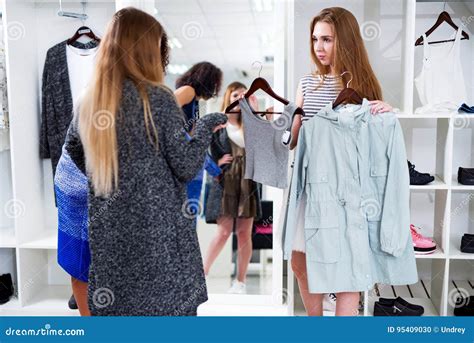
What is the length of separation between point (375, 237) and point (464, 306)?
19.6 inches

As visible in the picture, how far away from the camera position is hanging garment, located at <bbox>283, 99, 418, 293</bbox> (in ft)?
5.89

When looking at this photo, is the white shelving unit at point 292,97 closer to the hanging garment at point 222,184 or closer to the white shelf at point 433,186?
the white shelf at point 433,186

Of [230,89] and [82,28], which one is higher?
[82,28]

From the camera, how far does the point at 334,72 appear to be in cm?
190

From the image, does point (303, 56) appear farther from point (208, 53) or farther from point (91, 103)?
point (91, 103)

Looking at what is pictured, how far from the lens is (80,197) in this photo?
69.6 inches

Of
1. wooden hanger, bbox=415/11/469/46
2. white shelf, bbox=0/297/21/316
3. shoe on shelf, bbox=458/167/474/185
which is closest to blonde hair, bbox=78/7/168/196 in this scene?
white shelf, bbox=0/297/21/316

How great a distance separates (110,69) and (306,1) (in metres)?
0.82

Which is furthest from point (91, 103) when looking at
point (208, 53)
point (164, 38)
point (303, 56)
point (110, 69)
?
point (303, 56)

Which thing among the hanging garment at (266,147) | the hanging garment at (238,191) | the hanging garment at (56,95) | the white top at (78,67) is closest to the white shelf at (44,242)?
the hanging garment at (56,95)

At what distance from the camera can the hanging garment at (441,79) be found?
1914 mm

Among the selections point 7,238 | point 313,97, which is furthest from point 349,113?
point 7,238

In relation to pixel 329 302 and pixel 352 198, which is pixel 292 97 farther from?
pixel 329 302

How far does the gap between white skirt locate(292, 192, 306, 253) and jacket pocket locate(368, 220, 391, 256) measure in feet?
0.72
